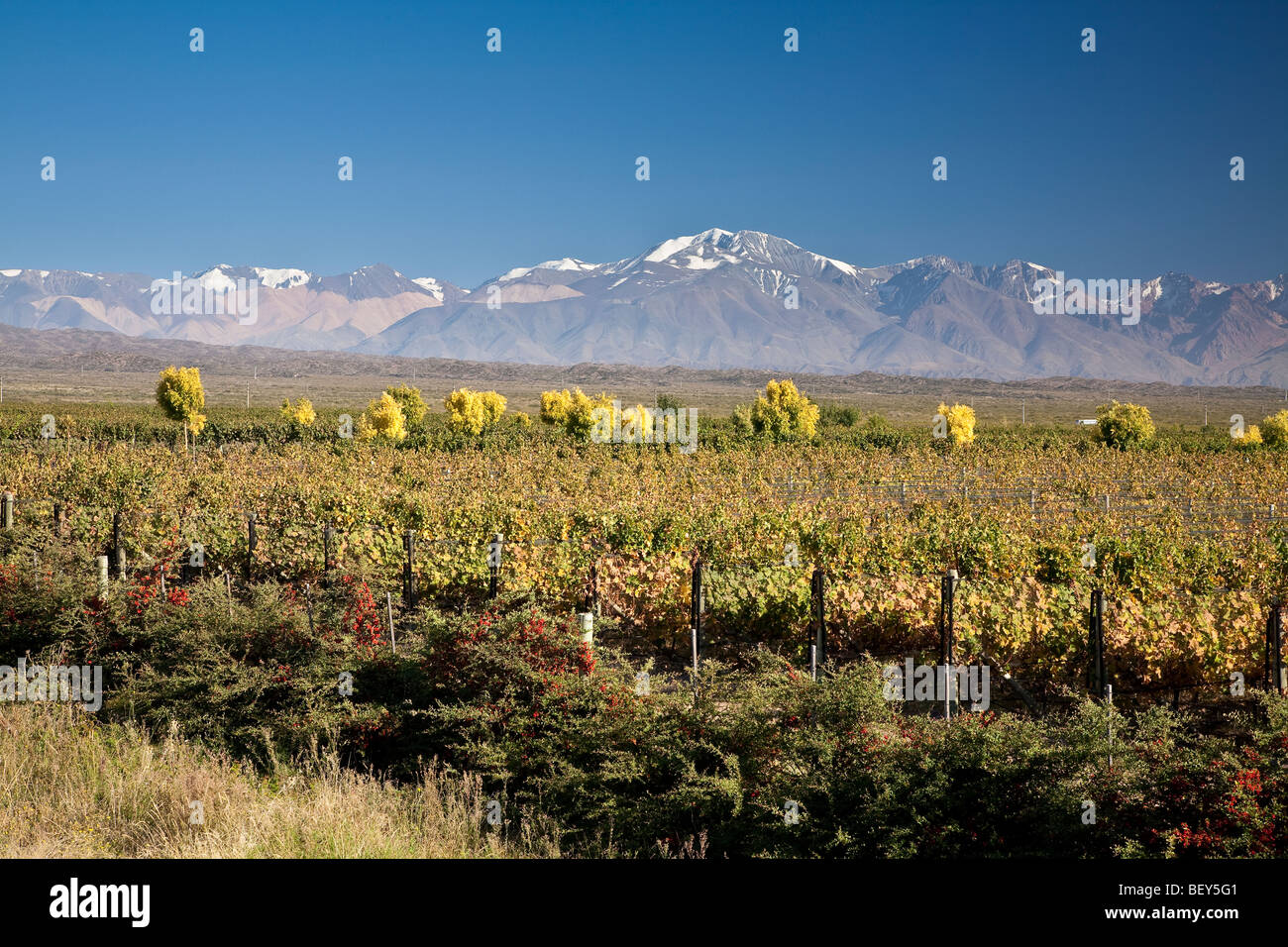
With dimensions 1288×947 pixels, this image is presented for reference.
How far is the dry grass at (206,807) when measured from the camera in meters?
6.03

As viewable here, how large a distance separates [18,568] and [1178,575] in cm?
1389

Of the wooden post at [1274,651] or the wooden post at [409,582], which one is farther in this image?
the wooden post at [409,582]

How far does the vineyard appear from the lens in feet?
27.0

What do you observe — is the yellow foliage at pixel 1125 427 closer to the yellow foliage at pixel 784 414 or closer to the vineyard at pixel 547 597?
the yellow foliage at pixel 784 414

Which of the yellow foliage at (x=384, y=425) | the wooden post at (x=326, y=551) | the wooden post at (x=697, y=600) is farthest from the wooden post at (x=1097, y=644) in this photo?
the yellow foliage at (x=384, y=425)

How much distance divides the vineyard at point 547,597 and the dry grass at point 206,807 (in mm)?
535

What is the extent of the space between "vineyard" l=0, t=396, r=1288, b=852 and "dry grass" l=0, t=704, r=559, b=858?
535 mm

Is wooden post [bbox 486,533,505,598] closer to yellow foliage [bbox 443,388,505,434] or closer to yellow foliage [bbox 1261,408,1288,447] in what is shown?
yellow foliage [bbox 443,388,505,434]

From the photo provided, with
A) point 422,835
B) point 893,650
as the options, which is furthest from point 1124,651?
point 422,835

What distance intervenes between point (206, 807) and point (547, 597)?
5.99 metres

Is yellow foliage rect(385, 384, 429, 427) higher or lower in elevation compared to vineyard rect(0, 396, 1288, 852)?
higher

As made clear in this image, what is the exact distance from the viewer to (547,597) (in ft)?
40.5

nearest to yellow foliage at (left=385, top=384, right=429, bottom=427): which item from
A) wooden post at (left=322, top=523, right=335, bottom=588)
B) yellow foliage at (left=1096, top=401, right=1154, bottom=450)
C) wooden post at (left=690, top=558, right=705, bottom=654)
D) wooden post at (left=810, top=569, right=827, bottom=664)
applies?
yellow foliage at (left=1096, top=401, right=1154, bottom=450)
